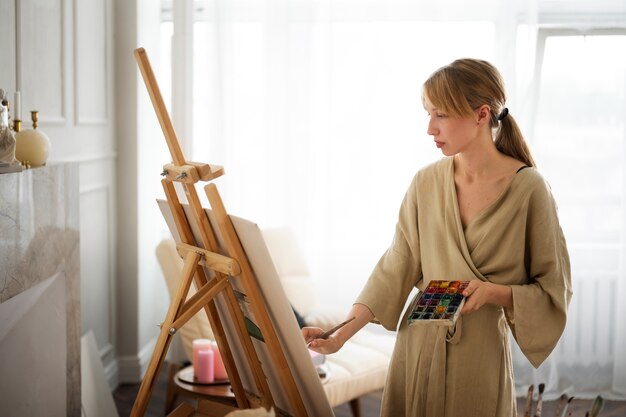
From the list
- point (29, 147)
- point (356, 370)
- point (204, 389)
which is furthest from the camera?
point (356, 370)

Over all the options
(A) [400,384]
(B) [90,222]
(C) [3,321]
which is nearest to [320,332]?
(A) [400,384]

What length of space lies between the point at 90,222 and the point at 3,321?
1.68 metres

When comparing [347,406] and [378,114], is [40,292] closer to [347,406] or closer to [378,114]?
[347,406]

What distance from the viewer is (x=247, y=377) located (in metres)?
2.17

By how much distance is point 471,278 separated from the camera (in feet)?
6.42

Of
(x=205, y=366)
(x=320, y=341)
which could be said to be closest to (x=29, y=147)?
(x=205, y=366)

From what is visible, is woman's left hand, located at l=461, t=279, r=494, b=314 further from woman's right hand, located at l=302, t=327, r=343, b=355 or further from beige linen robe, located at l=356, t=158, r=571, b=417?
woman's right hand, located at l=302, t=327, r=343, b=355

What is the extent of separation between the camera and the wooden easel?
1.81 m

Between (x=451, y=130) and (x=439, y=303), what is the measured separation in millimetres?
434

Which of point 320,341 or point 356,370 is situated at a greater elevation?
point 320,341

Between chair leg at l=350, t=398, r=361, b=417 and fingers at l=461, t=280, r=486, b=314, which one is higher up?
fingers at l=461, t=280, r=486, b=314

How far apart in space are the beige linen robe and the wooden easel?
344mm

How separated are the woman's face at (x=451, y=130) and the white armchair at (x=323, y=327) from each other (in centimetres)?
150

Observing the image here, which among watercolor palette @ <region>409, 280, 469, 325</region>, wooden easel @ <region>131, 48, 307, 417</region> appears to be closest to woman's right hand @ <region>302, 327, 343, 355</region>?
wooden easel @ <region>131, 48, 307, 417</region>
